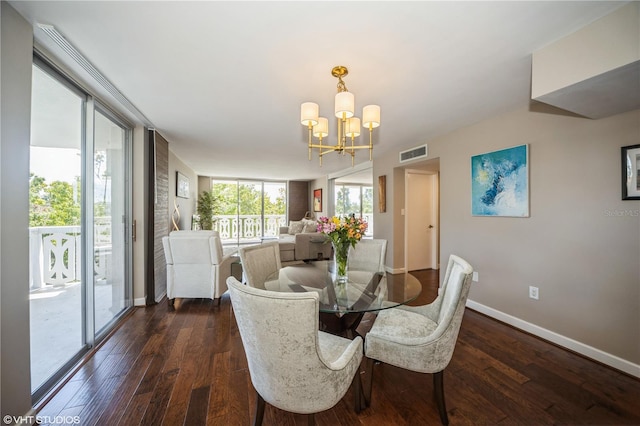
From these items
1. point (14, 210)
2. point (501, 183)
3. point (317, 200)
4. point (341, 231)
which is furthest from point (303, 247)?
point (14, 210)

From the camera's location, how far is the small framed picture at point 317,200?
845 cm

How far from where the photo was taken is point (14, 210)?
131 centimetres

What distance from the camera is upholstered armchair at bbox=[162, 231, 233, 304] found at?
10.3 feet

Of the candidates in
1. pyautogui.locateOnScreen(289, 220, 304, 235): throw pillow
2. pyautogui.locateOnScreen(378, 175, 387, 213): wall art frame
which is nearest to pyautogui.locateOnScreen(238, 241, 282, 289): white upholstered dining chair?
pyautogui.locateOnScreen(378, 175, 387, 213): wall art frame

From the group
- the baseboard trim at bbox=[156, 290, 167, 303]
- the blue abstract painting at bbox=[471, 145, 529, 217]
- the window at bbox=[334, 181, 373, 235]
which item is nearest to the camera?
the blue abstract painting at bbox=[471, 145, 529, 217]

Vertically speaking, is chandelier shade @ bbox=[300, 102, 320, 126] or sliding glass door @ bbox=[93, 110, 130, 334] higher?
chandelier shade @ bbox=[300, 102, 320, 126]

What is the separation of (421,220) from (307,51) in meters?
4.18

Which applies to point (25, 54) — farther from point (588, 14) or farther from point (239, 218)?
point (239, 218)

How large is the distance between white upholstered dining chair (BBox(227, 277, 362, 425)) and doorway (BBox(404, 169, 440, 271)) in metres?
4.06

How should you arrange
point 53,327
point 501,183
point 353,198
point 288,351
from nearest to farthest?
point 288,351 < point 53,327 < point 501,183 < point 353,198

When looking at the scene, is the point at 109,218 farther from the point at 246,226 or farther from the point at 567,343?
the point at 246,226

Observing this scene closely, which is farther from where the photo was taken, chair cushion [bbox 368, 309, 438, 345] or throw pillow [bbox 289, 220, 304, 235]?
throw pillow [bbox 289, 220, 304, 235]

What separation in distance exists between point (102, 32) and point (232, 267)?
9.18ft

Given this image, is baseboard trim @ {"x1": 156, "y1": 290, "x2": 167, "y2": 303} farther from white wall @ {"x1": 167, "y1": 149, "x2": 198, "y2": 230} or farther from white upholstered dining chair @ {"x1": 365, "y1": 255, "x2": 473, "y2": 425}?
white upholstered dining chair @ {"x1": 365, "y1": 255, "x2": 473, "y2": 425}
